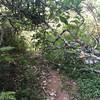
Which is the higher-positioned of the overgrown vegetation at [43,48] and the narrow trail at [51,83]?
the overgrown vegetation at [43,48]

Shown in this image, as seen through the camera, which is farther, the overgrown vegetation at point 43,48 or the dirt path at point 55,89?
the dirt path at point 55,89

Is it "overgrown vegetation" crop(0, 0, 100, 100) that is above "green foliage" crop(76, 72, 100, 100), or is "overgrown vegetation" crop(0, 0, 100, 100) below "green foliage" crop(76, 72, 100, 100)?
above

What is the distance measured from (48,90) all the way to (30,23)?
129 centimetres

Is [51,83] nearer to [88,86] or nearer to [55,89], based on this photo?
[55,89]

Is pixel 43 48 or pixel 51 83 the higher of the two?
pixel 43 48

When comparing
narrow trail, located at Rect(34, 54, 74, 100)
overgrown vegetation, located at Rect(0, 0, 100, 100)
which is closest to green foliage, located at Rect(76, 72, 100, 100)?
overgrown vegetation, located at Rect(0, 0, 100, 100)

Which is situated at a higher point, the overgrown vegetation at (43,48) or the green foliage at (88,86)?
the overgrown vegetation at (43,48)

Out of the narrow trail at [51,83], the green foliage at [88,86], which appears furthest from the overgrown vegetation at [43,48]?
the narrow trail at [51,83]

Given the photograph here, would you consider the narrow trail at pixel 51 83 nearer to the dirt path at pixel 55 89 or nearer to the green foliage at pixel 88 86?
the dirt path at pixel 55 89

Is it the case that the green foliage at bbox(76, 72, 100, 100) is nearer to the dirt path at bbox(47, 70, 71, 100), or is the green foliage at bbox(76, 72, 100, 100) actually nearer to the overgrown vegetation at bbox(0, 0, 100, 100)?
the overgrown vegetation at bbox(0, 0, 100, 100)

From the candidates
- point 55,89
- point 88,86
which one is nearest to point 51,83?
point 55,89

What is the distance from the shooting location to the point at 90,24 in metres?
7.85

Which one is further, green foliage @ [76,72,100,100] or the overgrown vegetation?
green foliage @ [76,72,100,100]

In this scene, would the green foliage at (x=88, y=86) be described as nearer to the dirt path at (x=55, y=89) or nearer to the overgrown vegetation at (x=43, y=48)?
the overgrown vegetation at (x=43, y=48)
